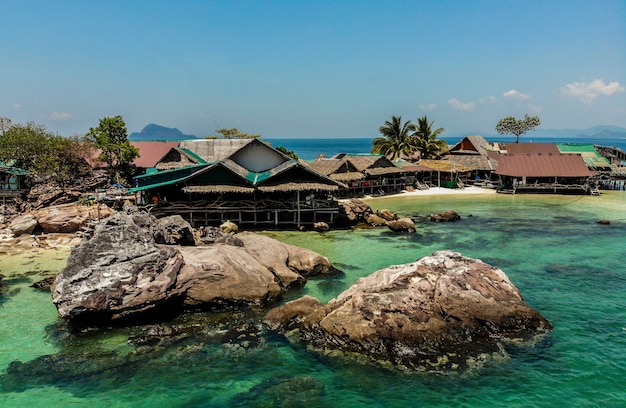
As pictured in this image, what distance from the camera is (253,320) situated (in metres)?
14.5

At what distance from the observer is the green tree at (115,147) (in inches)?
1641

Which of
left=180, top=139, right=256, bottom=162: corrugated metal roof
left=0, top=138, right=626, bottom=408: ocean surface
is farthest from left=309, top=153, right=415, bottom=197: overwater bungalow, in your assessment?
left=0, top=138, right=626, bottom=408: ocean surface

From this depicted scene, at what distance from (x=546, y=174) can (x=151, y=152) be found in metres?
42.2

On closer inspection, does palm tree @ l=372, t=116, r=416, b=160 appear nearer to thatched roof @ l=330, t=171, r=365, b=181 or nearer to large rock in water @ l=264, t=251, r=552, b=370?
thatched roof @ l=330, t=171, r=365, b=181

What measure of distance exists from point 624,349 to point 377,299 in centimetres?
704

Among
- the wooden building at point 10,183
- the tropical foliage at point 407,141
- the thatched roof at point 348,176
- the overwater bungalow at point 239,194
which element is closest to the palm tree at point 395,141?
the tropical foliage at point 407,141

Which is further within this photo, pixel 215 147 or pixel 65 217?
pixel 215 147

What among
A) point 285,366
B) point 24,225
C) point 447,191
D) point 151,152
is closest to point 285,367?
point 285,366

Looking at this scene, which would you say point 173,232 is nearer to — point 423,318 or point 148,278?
point 148,278

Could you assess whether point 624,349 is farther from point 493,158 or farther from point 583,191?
point 493,158

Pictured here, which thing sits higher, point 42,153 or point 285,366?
point 42,153

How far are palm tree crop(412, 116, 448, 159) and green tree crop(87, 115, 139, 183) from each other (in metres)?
34.2

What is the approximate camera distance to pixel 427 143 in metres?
56.9

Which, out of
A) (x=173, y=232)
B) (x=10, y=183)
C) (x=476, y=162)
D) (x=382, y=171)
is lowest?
(x=173, y=232)
